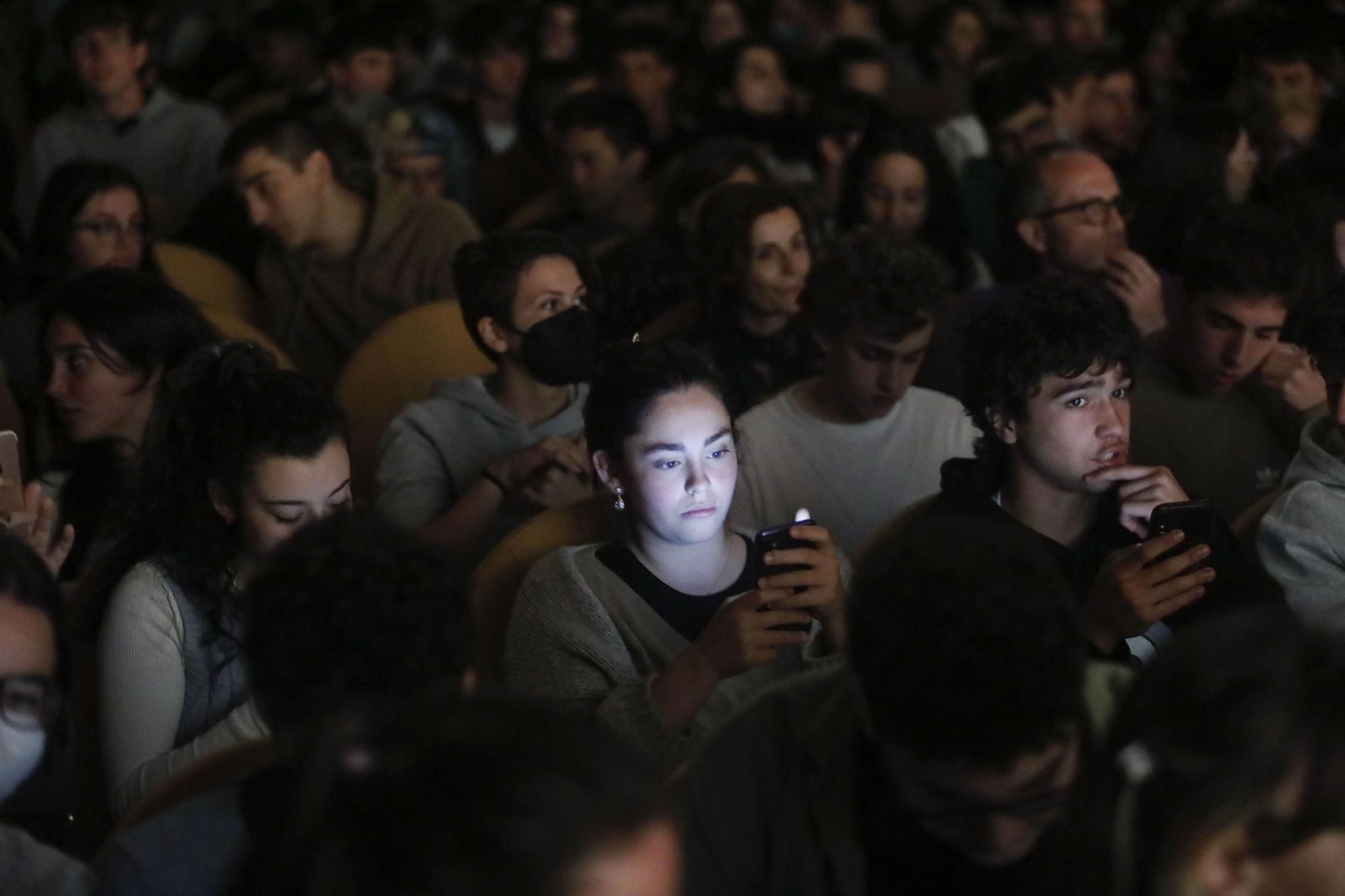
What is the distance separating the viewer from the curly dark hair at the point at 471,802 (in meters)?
0.93

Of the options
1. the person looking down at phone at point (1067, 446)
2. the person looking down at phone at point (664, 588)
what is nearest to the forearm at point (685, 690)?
the person looking down at phone at point (664, 588)

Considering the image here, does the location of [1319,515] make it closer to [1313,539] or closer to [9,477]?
[1313,539]

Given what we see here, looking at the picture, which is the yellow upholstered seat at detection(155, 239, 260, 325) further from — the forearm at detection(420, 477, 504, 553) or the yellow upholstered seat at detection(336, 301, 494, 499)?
the forearm at detection(420, 477, 504, 553)

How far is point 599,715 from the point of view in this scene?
2010mm

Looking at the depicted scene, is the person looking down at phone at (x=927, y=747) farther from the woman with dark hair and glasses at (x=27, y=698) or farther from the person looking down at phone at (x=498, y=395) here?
the person looking down at phone at (x=498, y=395)

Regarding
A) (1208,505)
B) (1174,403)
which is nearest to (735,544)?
(1208,505)

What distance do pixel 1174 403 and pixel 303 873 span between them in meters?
2.16

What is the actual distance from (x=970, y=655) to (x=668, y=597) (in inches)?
37.6

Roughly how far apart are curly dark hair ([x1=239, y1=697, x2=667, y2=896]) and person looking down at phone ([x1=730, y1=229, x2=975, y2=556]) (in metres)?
1.85

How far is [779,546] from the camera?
2035 millimetres

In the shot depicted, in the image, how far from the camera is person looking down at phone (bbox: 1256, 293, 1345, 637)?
2.21m

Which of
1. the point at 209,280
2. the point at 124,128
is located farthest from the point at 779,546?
the point at 124,128

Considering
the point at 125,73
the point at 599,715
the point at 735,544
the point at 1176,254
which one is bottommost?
the point at 599,715

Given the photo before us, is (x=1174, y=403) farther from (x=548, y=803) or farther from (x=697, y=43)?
(x=697, y=43)
